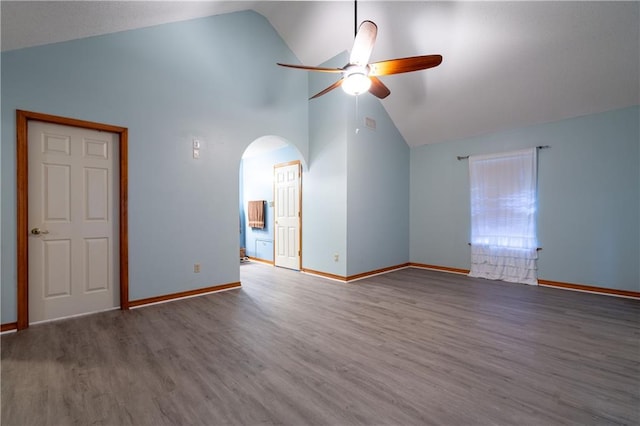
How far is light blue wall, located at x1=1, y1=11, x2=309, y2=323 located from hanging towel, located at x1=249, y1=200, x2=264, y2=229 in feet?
7.23

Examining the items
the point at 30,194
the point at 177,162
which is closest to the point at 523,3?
the point at 177,162

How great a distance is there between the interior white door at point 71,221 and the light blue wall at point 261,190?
3223 mm

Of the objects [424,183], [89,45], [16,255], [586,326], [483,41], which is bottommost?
[586,326]

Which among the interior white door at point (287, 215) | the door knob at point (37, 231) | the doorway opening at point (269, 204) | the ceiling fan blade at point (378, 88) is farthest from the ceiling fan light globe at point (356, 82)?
the door knob at point (37, 231)

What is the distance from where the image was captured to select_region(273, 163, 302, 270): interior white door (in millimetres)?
5609

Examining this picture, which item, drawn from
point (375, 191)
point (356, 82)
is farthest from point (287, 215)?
point (356, 82)

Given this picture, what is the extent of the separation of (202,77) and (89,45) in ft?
3.94

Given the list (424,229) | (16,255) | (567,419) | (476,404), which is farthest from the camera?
(424,229)

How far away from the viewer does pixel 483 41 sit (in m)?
3.79

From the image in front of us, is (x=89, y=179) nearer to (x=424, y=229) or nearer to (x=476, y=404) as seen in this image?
(x=476, y=404)

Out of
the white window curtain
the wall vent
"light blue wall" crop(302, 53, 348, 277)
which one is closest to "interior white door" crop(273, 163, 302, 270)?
"light blue wall" crop(302, 53, 348, 277)

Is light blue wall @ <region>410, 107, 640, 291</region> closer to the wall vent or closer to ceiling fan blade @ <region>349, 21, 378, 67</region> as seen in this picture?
the wall vent

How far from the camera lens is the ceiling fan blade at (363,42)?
2396mm

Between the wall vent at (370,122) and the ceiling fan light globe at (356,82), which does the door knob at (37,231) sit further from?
the wall vent at (370,122)
